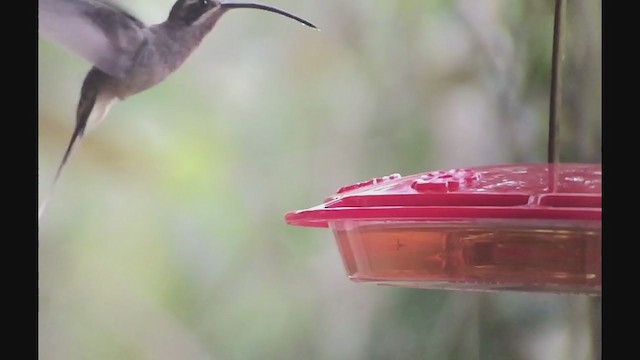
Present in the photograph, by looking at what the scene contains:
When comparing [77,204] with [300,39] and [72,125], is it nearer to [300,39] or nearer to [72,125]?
[72,125]

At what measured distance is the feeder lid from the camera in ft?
2.18

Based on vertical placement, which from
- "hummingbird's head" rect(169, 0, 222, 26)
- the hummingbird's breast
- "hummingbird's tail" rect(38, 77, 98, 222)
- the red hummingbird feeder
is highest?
"hummingbird's head" rect(169, 0, 222, 26)

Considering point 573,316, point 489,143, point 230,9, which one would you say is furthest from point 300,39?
point 573,316

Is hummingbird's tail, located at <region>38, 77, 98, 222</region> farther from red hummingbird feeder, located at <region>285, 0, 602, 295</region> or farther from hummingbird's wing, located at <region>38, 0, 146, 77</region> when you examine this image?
red hummingbird feeder, located at <region>285, 0, 602, 295</region>

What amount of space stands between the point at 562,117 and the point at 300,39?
0.52 m

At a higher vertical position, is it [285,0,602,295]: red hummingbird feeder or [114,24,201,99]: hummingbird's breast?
[114,24,201,99]: hummingbird's breast

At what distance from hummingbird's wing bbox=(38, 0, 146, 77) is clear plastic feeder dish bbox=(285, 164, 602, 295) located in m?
0.71

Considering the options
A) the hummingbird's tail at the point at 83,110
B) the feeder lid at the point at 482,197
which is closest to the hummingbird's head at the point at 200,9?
the hummingbird's tail at the point at 83,110

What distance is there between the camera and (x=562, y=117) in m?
1.36

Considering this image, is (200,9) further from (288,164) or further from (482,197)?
(482,197)

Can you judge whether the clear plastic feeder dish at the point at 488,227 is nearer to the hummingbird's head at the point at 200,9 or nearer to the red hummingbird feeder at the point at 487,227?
the red hummingbird feeder at the point at 487,227

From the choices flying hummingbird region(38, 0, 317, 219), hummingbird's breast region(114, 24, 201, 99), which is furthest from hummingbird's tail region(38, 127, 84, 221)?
hummingbird's breast region(114, 24, 201, 99)

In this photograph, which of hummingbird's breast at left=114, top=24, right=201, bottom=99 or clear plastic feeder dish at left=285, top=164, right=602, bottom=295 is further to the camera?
hummingbird's breast at left=114, top=24, right=201, bottom=99

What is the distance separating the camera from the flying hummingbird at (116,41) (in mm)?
1312
